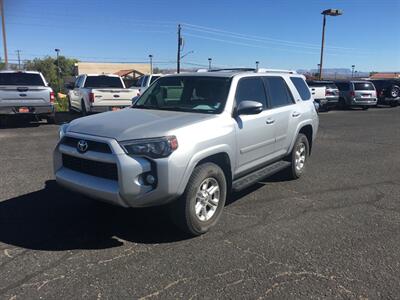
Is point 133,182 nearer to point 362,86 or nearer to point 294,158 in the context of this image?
point 294,158

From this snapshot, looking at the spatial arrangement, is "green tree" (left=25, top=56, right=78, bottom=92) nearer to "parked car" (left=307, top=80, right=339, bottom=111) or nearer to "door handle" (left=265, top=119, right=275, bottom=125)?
"parked car" (left=307, top=80, right=339, bottom=111)

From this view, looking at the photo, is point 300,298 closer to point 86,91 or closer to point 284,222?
point 284,222

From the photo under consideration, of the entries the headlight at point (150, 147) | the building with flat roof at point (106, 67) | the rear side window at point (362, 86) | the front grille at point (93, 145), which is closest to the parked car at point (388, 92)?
the rear side window at point (362, 86)

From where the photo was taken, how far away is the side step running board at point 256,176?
16.1 ft

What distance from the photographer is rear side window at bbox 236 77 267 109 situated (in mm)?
5195

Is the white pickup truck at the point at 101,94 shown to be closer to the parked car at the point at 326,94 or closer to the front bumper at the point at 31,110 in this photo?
the front bumper at the point at 31,110

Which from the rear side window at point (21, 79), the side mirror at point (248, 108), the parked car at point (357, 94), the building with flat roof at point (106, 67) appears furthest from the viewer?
the building with flat roof at point (106, 67)

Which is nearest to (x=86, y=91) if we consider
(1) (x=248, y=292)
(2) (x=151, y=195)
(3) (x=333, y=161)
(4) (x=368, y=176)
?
(3) (x=333, y=161)

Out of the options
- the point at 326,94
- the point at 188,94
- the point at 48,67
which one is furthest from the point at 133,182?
the point at 48,67

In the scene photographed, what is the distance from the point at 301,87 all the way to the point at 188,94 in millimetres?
2639

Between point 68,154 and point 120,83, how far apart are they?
37.0ft

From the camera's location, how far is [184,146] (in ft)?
13.1

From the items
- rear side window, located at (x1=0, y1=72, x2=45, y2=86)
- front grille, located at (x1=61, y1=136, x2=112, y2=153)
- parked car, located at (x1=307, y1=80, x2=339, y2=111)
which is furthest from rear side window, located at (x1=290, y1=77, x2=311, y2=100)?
parked car, located at (x1=307, y1=80, x2=339, y2=111)

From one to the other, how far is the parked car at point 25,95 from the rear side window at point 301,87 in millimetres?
8583
